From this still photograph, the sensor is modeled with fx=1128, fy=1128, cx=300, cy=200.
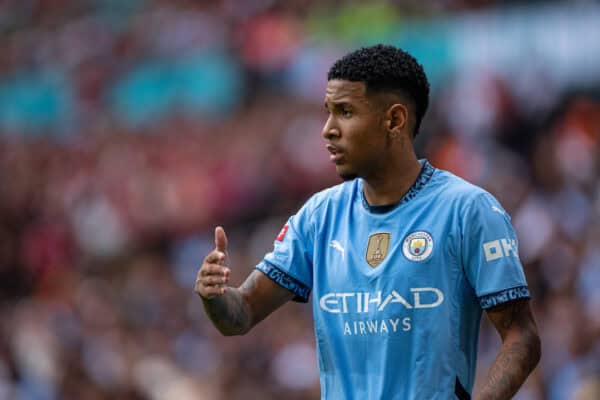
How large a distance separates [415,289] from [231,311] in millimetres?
647

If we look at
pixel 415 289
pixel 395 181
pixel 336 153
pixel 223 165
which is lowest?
pixel 415 289

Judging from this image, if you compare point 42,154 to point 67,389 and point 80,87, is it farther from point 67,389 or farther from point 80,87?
point 67,389

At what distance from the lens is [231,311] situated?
12.7 ft

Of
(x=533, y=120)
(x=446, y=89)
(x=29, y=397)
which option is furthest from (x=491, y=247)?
(x=29, y=397)

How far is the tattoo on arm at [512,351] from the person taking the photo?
3533 millimetres

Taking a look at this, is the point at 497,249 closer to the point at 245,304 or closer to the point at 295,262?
the point at 295,262

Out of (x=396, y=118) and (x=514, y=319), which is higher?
(x=396, y=118)

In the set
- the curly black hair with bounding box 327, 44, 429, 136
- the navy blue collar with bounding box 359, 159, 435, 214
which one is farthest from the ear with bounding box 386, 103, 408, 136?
the navy blue collar with bounding box 359, 159, 435, 214

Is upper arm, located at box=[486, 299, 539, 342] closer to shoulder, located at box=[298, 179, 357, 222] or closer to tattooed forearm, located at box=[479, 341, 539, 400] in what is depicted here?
tattooed forearm, located at box=[479, 341, 539, 400]

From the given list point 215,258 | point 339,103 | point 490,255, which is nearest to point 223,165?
point 339,103

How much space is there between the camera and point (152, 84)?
47.3ft

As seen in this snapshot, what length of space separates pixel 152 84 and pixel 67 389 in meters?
5.70

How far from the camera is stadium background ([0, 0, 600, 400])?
28.0 feet

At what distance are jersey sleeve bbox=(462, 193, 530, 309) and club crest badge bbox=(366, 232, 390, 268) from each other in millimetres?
281
